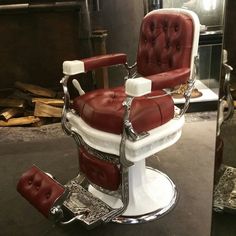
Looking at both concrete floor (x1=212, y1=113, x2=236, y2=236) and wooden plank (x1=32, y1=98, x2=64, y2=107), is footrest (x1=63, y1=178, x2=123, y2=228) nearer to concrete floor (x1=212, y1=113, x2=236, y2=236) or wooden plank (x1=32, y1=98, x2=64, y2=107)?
concrete floor (x1=212, y1=113, x2=236, y2=236)

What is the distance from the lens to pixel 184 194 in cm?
200

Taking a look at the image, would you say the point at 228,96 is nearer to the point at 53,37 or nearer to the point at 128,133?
the point at 128,133

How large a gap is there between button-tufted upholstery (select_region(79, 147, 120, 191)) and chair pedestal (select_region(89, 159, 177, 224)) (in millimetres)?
194

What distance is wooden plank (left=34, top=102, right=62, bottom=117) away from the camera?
314 cm

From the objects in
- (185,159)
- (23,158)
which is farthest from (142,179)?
(23,158)

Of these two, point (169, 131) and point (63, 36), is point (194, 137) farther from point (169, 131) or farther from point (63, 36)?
point (63, 36)

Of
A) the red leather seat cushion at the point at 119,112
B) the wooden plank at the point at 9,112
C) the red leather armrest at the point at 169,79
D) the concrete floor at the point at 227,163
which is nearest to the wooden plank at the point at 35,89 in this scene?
the wooden plank at the point at 9,112

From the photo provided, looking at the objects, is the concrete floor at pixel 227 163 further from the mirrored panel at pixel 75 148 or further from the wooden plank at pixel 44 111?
the wooden plank at pixel 44 111

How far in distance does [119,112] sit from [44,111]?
5.78 ft

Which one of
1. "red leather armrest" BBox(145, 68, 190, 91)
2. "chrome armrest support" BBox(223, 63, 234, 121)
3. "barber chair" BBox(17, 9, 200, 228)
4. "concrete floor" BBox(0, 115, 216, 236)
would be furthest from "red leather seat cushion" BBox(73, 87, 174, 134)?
"chrome armrest support" BBox(223, 63, 234, 121)

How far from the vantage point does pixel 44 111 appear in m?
3.14

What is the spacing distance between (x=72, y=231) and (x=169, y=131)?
0.78m

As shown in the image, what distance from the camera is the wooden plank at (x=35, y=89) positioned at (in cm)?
324

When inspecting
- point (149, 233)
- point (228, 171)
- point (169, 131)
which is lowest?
point (149, 233)
